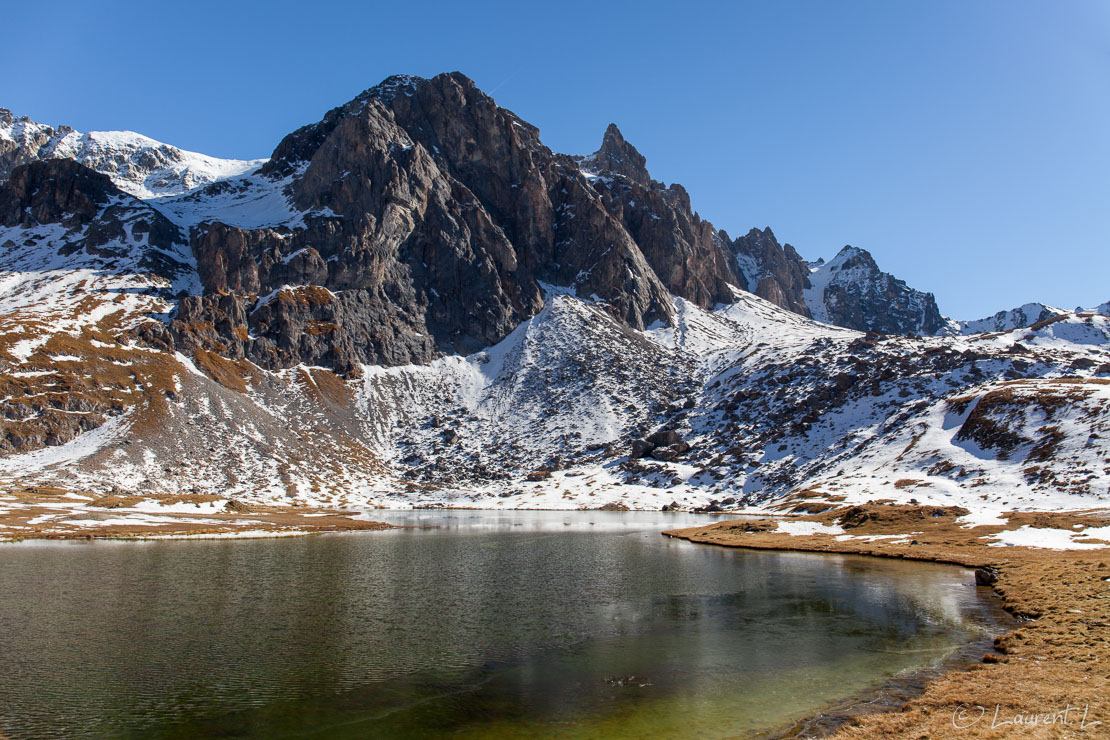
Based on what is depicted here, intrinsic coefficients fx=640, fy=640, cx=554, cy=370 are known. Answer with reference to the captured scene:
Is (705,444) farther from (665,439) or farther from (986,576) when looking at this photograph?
(986,576)

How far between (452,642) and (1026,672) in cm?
2353

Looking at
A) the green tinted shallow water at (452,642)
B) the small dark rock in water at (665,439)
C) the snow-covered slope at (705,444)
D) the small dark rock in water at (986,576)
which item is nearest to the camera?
the green tinted shallow water at (452,642)

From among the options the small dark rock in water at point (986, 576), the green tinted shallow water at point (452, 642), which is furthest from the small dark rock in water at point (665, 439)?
the small dark rock in water at point (986, 576)

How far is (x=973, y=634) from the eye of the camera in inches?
1222

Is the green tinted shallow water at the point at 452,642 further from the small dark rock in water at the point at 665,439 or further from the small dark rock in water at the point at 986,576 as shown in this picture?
the small dark rock in water at the point at 665,439

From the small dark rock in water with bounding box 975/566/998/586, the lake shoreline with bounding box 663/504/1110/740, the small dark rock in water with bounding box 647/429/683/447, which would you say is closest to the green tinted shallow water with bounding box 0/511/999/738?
the small dark rock in water with bounding box 975/566/998/586

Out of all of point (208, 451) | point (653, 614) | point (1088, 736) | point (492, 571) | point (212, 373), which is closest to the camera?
point (1088, 736)


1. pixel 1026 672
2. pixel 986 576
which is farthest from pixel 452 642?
pixel 986 576

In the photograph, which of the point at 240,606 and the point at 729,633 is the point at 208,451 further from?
the point at 729,633

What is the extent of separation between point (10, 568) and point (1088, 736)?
216 feet

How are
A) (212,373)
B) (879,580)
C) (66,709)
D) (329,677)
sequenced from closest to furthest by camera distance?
1. (66,709)
2. (329,677)
3. (879,580)
4. (212,373)

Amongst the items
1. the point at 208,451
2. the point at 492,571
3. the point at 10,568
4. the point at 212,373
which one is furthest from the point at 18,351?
the point at 492,571

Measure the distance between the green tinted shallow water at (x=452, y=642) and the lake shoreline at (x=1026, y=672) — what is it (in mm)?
2130

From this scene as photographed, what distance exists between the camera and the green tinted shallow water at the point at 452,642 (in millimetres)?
21344
